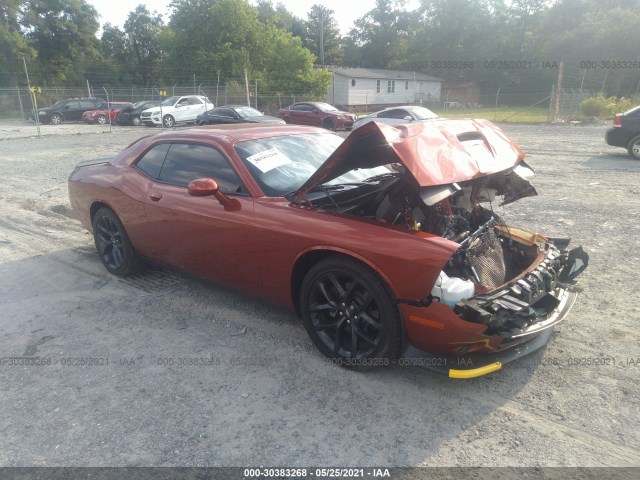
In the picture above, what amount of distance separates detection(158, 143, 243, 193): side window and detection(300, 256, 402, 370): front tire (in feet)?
3.54

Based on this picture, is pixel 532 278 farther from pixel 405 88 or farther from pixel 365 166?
pixel 405 88

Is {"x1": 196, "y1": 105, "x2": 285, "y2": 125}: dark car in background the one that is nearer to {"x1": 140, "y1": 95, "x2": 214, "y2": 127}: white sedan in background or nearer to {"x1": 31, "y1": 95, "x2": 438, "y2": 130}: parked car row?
{"x1": 31, "y1": 95, "x2": 438, "y2": 130}: parked car row

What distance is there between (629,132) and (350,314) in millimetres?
11821

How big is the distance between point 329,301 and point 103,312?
226 cm

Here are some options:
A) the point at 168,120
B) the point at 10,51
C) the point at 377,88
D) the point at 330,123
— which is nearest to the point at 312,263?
the point at 330,123

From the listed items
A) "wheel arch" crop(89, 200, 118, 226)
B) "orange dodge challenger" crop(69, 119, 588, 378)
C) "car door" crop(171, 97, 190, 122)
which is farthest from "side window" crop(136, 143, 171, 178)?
"car door" crop(171, 97, 190, 122)

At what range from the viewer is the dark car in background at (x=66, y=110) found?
Result: 1137 inches

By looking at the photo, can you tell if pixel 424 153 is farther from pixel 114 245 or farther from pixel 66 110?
pixel 66 110

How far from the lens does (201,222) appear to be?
3.83 m

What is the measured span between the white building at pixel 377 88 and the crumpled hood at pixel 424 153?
4063cm

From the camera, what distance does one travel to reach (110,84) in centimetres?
5144

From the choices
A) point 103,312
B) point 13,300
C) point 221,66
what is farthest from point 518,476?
point 221,66

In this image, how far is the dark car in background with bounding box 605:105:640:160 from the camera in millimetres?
11598

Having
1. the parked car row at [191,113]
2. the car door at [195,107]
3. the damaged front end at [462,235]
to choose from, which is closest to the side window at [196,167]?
the damaged front end at [462,235]
